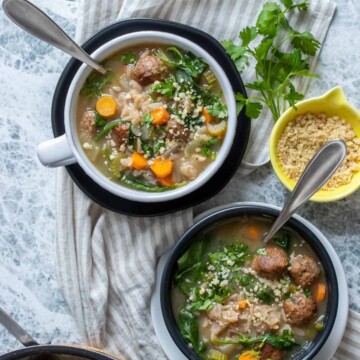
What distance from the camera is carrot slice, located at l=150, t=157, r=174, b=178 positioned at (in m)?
3.02

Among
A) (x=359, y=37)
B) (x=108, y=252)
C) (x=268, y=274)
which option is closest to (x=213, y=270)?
(x=268, y=274)

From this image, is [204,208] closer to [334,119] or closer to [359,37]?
[334,119]

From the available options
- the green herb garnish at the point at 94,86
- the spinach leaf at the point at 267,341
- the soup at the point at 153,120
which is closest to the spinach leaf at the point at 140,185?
the soup at the point at 153,120

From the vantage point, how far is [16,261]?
3340 mm

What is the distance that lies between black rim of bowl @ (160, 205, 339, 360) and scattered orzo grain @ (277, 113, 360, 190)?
0.24 meters

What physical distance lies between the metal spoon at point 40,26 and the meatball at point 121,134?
0.87 ft

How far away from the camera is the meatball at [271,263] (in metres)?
3.03

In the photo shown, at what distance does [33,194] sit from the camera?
3.33 metres

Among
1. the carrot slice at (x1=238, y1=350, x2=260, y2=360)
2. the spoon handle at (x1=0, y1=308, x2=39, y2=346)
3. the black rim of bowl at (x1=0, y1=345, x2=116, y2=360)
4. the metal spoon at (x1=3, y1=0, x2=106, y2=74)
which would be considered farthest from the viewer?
the spoon handle at (x1=0, y1=308, x2=39, y2=346)

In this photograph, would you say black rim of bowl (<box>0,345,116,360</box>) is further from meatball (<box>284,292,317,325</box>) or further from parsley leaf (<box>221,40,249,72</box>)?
parsley leaf (<box>221,40,249,72</box>)

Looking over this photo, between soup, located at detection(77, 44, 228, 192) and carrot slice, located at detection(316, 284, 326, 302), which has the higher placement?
soup, located at detection(77, 44, 228, 192)

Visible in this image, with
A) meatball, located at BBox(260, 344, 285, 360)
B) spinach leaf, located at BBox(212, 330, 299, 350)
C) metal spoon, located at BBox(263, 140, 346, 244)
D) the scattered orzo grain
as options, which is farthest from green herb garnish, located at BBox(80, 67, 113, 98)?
meatball, located at BBox(260, 344, 285, 360)

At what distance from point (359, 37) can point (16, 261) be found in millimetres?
1850

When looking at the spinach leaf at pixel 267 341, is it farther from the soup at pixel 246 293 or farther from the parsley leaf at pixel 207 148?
the parsley leaf at pixel 207 148
